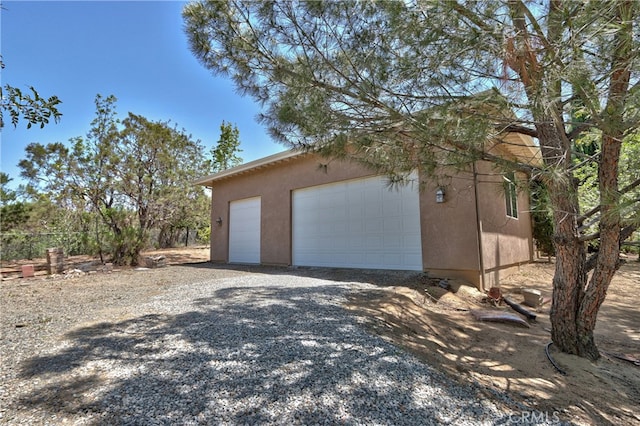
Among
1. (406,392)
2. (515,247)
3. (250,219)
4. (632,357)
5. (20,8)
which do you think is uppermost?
(20,8)

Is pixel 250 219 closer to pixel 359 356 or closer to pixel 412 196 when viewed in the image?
pixel 412 196

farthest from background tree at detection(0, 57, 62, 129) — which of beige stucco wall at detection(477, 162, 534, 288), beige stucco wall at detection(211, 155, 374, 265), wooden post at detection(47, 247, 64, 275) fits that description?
wooden post at detection(47, 247, 64, 275)

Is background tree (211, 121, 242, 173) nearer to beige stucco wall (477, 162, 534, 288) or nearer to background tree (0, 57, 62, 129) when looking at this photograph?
beige stucco wall (477, 162, 534, 288)

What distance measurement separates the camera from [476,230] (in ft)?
20.3

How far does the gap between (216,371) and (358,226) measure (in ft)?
19.5

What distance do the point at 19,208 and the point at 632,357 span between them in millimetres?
19434

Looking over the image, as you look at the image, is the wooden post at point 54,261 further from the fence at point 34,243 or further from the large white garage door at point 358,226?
the large white garage door at point 358,226

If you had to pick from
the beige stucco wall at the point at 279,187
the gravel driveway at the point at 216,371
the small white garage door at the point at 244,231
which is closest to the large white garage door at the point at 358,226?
the beige stucco wall at the point at 279,187

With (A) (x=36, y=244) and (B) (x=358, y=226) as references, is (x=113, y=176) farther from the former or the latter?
(B) (x=358, y=226)

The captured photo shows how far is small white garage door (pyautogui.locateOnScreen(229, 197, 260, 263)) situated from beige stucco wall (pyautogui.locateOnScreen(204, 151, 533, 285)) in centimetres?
26

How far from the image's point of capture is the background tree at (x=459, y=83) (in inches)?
90.8

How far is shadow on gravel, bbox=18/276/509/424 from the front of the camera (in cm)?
189

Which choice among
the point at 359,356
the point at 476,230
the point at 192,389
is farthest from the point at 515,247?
the point at 192,389

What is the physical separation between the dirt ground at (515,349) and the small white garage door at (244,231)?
609 centimetres
